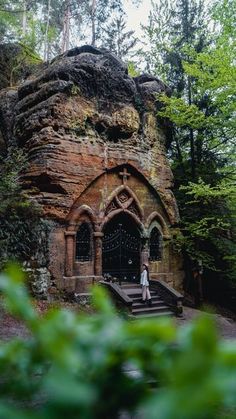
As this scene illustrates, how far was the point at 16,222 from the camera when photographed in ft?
39.4

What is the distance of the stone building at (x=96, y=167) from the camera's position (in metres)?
Answer: 12.6

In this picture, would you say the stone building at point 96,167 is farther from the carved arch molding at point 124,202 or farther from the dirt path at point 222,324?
the dirt path at point 222,324

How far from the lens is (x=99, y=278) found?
13289 millimetres

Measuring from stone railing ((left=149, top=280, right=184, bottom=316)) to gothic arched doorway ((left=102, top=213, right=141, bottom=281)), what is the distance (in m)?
1.09

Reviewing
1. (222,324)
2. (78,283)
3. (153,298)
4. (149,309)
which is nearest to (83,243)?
→ (78,283)

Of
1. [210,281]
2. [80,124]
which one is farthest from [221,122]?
[210,281]

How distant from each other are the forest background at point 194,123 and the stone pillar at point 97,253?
8.63 feet

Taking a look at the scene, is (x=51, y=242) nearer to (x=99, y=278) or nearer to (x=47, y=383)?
(x=99, y=278)

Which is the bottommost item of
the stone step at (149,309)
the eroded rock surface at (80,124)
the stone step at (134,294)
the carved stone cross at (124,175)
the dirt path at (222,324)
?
the dirt path at (222,324)

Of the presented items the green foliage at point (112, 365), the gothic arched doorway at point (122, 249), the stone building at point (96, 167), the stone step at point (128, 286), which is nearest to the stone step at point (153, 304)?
the stone step at point (128, 286)

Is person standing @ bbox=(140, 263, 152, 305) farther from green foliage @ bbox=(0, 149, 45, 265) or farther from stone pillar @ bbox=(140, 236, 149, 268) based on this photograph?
green foliage @ bbox=(0, 149, 45, 265)

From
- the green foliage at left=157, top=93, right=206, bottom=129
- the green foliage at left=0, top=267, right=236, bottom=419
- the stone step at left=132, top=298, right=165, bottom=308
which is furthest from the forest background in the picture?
Result: the green foliage at left=0, top=267, right=236, bottom=419

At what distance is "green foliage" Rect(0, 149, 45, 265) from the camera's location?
11.8 m

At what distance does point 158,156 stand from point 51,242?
6917 mm
